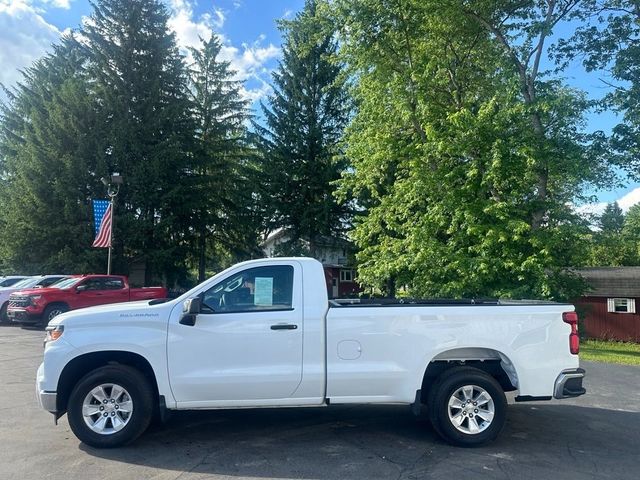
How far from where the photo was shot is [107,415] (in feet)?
17.8

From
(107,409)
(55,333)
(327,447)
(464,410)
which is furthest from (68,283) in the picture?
(464,410)

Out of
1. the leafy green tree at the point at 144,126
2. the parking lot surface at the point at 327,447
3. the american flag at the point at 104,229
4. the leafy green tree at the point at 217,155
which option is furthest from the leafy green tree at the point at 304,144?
the parking lot surface at the point at 327,447

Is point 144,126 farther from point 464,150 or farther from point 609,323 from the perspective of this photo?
point 609,323

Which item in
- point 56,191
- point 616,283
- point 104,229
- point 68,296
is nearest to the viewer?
point 68,296

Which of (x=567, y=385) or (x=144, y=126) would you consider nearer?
(x=567, y=385)

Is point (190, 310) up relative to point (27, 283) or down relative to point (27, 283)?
down

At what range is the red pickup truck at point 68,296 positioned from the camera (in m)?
16.9

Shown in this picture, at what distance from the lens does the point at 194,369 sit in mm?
5406

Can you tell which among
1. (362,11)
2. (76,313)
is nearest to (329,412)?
(76,313)

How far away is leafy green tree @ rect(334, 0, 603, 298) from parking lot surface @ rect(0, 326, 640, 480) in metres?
9.80

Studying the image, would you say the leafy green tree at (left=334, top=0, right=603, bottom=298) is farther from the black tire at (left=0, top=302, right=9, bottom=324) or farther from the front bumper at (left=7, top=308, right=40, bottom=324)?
the black tire at (left=0, top=302, right=9, bottom=324)

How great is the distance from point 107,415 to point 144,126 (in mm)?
29068

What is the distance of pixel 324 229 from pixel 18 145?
21.2m

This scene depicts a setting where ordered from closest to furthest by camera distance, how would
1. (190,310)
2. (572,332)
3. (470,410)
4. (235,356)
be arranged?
(190,310)
(235,356)
(470,410)
(572,332)
